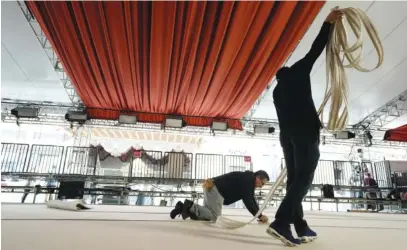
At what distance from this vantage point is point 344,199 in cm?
696

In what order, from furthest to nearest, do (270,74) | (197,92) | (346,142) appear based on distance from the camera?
1. (346,142)
2. (197,92)
3. (270,74)

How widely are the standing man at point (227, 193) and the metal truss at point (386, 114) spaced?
6037mm

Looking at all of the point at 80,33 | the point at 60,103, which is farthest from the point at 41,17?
the point at 60,103

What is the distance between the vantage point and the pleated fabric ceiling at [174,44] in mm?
3398

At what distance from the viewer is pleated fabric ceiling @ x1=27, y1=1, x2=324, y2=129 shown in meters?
3.40

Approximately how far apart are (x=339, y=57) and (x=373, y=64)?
14.7 feet

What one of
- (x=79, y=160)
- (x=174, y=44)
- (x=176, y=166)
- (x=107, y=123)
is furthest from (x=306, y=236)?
(x=79, y=160)

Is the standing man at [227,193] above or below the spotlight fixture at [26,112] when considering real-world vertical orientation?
below

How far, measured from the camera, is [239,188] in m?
2.67

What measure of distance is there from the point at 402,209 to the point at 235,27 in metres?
7.17

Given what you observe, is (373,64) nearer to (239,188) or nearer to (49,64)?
(239,188)

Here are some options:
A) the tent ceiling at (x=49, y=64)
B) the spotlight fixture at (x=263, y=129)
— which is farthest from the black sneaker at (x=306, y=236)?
the spotlight fixture at (x=263, y=129)

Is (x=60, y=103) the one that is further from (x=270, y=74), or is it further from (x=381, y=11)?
(x=381, y=11)

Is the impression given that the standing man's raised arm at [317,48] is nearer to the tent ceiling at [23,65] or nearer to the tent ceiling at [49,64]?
the tent ceiling at [49,64]
